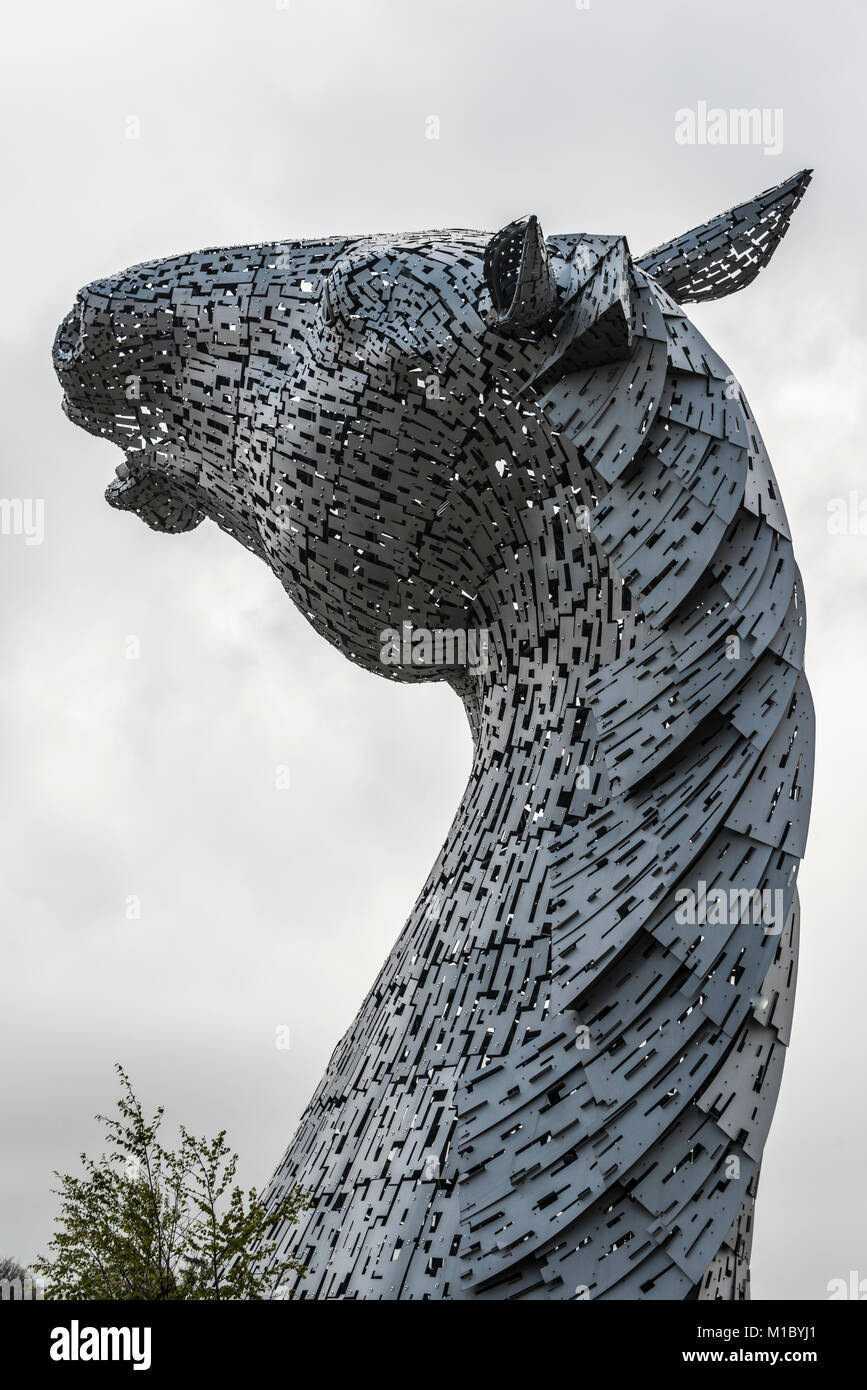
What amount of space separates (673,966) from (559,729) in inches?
48.9

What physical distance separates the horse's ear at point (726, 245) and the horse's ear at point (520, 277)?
176cm

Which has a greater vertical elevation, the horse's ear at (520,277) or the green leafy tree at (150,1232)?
the horse's ear at (520,277)

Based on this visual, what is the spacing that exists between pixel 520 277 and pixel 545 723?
1816 mm

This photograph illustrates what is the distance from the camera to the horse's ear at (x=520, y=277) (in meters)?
5.52

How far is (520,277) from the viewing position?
5578mm

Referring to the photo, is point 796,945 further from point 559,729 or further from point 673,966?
point 559,729
